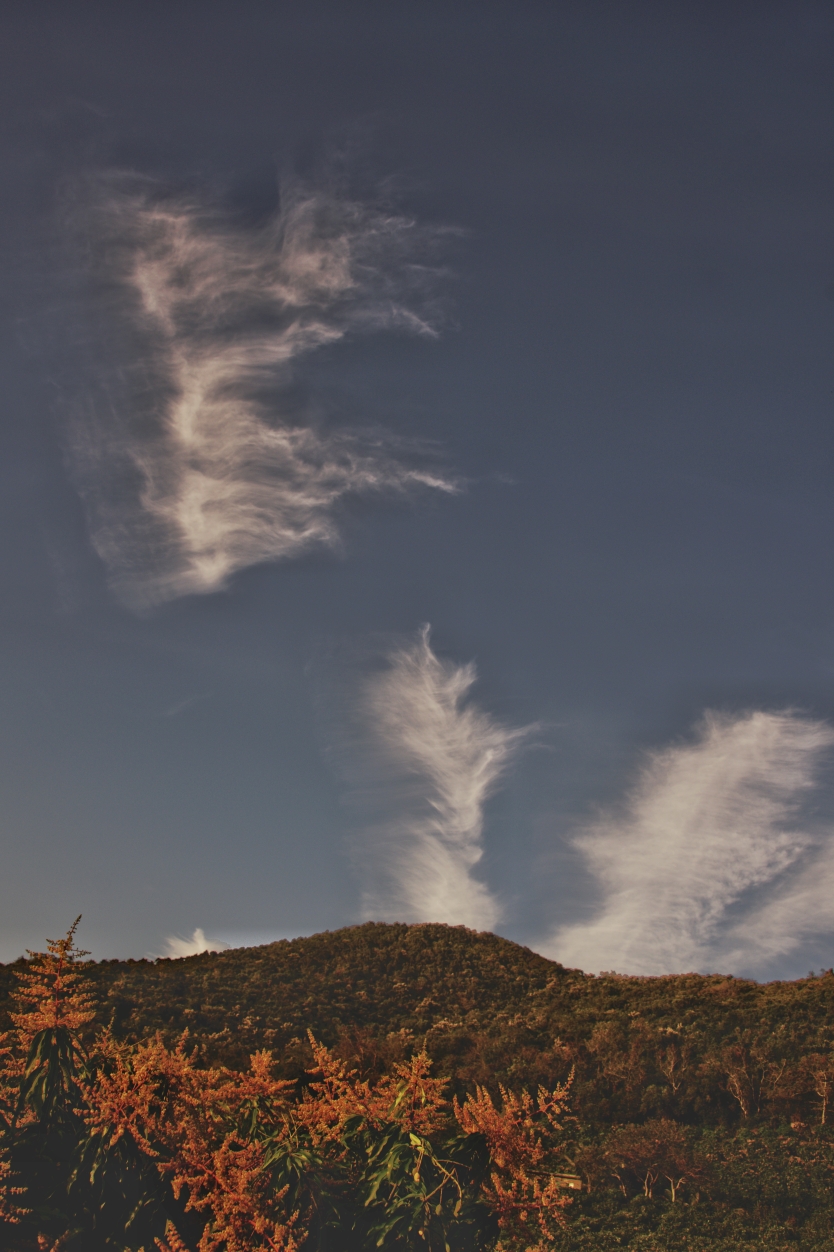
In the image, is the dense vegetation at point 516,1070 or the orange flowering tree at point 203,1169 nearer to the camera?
the orange flowering tree at point 203,1169

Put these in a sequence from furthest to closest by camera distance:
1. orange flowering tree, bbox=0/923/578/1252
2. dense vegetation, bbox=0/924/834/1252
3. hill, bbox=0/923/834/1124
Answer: hill, bbox=0/923/834/1124 → dense vegetation, bbox=0/924/834/1252 → orange flowering tree, bbox=0/923/578/1252

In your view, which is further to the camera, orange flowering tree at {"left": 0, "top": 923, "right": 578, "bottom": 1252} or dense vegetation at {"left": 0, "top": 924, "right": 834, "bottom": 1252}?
dense vegetation at {"left": 0, "top": 924, "right": 834, "bottom": 1252}

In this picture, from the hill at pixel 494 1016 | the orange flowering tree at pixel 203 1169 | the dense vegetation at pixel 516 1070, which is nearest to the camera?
the orange flowering tree at pixel 203 1169

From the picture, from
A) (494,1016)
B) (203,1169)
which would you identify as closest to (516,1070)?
(494,1016)

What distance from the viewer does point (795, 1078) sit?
2348 cm

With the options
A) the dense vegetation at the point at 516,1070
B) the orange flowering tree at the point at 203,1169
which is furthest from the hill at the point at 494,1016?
the orange flowering tree at the point at 203,1169

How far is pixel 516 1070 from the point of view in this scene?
26703mm

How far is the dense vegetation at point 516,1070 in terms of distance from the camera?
829 centimetres

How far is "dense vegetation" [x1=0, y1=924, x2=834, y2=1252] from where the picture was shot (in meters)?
8.29

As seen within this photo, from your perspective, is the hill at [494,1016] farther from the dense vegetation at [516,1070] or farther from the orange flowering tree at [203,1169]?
the orange flowering tree at [203,1169]

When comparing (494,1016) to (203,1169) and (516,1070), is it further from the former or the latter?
(203,1169)

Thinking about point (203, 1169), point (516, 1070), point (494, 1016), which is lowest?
point (203, 1169)

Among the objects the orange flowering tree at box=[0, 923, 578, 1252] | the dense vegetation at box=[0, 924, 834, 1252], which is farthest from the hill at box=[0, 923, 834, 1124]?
the orange flowering tree at box=[0, 923, 578, 1252]

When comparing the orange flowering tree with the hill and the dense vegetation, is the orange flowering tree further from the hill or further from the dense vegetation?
the hill
